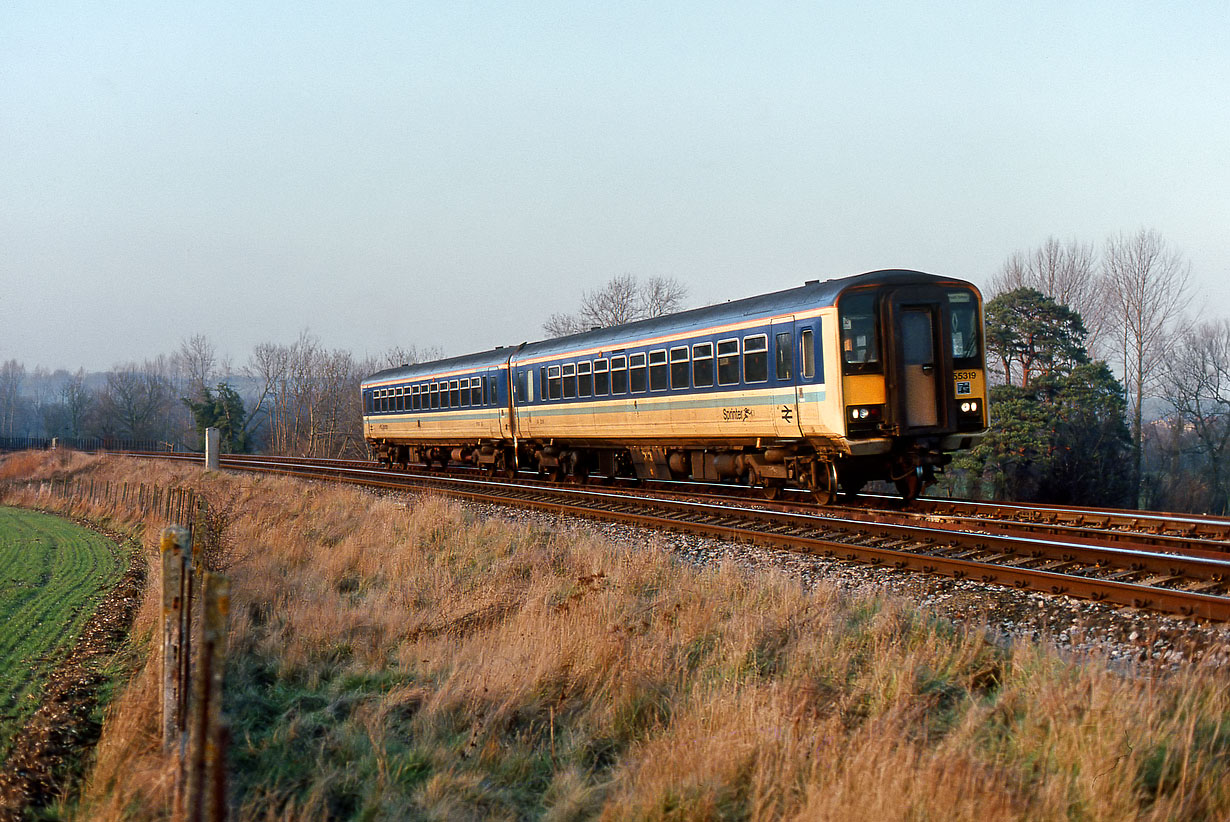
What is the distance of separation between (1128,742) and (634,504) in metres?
11.6

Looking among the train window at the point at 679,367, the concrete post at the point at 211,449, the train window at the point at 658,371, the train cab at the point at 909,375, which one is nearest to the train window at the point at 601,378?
the train window at the point at 658,371

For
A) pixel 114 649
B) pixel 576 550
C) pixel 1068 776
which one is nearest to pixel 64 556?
pixel 114 649

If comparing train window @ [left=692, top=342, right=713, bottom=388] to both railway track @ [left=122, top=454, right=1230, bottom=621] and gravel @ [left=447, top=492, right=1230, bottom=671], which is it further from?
gravel @ [left=447, top=492, right=1230, bottom=671]

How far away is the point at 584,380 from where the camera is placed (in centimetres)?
1969

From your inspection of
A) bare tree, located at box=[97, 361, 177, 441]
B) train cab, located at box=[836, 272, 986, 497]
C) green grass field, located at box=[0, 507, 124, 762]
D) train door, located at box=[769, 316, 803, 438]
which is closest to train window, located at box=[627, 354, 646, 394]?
train door, located at box=[769, 316, 803, 438]

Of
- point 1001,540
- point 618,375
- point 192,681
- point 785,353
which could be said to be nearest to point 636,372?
point 618,375

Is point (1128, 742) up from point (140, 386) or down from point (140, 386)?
down

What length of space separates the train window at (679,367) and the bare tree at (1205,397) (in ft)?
100

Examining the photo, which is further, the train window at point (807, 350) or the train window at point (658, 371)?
the train window at point (658, 371)

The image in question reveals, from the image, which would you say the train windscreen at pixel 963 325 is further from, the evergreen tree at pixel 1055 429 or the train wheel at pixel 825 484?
the evergreen tree at pixel 1055 429

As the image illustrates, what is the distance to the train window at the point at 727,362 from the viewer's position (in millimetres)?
15172

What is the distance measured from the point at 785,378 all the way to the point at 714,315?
241cm

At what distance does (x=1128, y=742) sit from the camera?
4.25m

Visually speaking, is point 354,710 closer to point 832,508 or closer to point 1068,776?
point 1068,776
